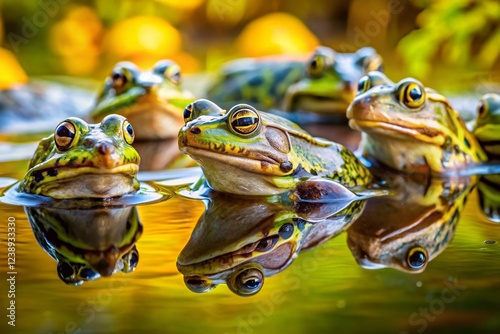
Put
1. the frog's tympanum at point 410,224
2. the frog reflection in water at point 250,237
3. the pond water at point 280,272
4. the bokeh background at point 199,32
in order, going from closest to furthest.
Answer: the pond water at point 280,272, the frog reflection in water at point 250,237, the frog's tympanum at point 410,224, the bokeh background at point 199,32

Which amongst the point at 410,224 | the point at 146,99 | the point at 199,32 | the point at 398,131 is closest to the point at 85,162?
the point at 410,224

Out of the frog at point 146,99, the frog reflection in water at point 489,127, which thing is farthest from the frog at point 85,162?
the frog reflection in water at point 489,127

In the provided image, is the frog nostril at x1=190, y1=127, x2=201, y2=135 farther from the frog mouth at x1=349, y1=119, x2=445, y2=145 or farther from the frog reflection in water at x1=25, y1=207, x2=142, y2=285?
the frog mouth at x1=349, y1=119, x2=445, y2=145

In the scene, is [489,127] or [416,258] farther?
[489,127]

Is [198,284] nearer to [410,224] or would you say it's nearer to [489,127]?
[410,224]

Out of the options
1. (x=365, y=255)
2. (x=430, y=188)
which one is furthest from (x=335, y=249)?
(x=430, y=188)

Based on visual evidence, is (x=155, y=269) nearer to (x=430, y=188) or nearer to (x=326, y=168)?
(x=326, y=168)

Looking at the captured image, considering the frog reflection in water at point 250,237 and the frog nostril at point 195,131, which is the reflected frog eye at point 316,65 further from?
the frog nostril at point 195,131
